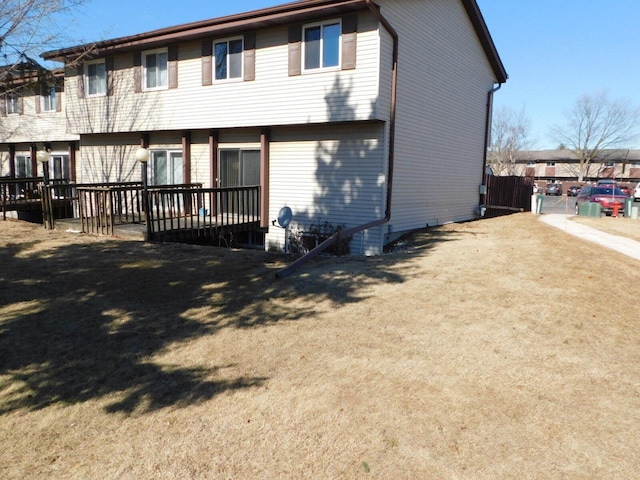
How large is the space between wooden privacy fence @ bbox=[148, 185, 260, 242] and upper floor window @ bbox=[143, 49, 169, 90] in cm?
389

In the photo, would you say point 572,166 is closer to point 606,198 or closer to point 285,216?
point 606,198

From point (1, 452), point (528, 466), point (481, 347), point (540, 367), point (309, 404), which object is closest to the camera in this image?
point (528, 466)

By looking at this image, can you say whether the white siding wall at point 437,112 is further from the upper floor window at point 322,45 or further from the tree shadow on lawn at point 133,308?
the tree shadow on lawn at point 133,308

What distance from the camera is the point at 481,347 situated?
5.43 meters

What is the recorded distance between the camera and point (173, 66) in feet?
49.2

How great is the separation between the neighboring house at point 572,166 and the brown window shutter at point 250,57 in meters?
60.4

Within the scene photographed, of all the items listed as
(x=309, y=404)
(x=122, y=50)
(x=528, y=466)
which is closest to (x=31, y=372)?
(x=309, y=404)

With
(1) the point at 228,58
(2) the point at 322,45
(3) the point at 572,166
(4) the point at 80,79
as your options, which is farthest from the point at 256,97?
(3) the point at 572,166

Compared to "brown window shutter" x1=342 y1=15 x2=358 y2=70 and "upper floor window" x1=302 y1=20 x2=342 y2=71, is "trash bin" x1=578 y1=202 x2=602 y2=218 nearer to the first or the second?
"brown window shutter" x1=342 y1=15 x2=358 y2=70

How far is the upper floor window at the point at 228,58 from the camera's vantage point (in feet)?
45.7

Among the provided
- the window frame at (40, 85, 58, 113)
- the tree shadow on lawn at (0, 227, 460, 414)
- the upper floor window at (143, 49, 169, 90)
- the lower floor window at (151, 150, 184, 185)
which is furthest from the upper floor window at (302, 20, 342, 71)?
the window frame at (40, 85, 58, 113)

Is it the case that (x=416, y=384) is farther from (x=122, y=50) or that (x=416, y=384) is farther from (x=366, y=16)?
(x=122, y=50)

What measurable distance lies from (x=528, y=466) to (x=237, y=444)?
7.01 ft

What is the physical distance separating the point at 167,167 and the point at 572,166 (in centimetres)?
6830
